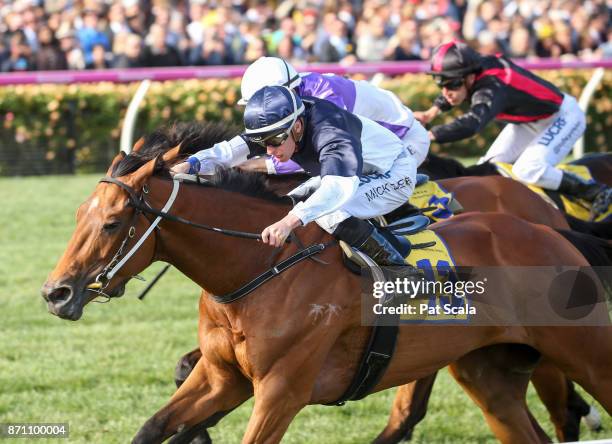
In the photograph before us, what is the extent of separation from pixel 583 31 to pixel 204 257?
14.4m

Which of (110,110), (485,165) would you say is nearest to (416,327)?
(485,165)

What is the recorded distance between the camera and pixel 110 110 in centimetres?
1298

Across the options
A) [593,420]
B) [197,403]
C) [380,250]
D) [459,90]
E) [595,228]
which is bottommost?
[593,420]

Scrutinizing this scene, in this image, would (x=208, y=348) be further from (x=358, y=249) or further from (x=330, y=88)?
(x=330, y=88)

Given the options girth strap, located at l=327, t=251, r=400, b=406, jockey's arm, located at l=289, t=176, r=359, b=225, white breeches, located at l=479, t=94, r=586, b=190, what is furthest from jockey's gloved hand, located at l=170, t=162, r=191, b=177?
white breeches, located at l=479, t=94, r=586, b=190

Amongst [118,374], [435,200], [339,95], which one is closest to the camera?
[339,95]

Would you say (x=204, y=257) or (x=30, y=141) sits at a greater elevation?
(x=204, y=257)

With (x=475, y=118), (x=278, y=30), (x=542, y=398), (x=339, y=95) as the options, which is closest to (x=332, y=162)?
(x=339, y=95)

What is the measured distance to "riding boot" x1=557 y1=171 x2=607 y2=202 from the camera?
7.27 m

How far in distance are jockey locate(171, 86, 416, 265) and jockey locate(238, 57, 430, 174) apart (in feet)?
1.13

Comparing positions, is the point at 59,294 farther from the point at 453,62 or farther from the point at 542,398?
the point at 453,62

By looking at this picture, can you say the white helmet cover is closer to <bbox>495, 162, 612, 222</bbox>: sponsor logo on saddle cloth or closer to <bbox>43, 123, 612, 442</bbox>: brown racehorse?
<bbox>43, 123, 612, 442</bbox>: brown racehorse

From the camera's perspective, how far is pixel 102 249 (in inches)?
170

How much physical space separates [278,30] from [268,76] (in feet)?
35.7
